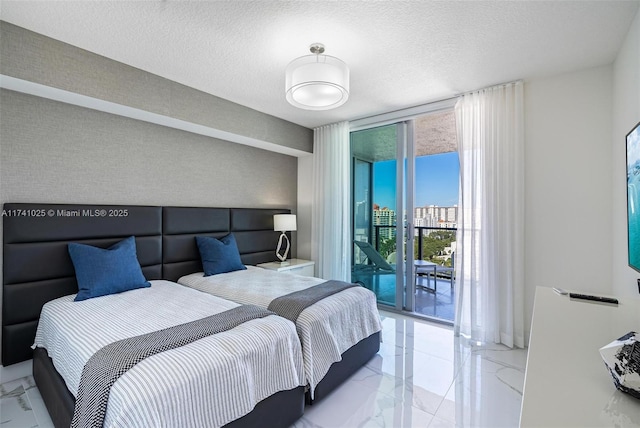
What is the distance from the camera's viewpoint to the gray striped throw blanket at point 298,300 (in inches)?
83.7

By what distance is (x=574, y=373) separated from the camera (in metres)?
0.82

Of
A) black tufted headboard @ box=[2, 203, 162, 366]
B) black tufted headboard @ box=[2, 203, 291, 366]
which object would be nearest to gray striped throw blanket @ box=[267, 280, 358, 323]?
black tufted headboard @ box=[2, 203, 291, 366]

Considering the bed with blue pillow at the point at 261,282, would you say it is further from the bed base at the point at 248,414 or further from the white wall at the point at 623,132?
the white wall at the point at 623,132

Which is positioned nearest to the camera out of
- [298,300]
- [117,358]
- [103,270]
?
[117,358]

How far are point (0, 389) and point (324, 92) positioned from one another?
3203 millimetres

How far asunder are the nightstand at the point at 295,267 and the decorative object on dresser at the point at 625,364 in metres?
3.19

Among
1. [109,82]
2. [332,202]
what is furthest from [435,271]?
[109,82]

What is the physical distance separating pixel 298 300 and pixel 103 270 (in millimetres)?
1619

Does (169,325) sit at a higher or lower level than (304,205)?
lower

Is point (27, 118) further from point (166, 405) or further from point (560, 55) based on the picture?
point (560, 55)

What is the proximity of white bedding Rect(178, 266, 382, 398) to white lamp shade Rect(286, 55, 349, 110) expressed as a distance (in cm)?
157

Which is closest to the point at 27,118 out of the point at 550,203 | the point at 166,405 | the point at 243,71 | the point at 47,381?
the point at 243,71

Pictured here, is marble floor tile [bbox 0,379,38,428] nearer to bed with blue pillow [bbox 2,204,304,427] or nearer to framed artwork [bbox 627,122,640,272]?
bed with blue pillow [bbox 2,204,304,427]

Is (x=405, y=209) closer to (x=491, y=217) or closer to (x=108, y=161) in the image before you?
(x=491, y=217)
